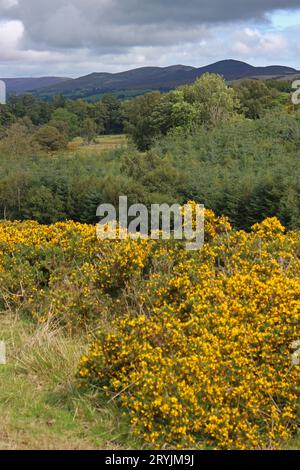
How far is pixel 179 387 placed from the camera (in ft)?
11.7

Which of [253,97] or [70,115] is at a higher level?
[253,97]

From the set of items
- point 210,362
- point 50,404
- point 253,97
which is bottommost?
point 50,404

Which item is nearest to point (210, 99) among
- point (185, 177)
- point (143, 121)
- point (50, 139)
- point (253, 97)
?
point (143, 121)

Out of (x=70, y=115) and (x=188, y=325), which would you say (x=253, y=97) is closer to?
(x=70, y=115)

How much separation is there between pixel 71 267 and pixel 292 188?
11672 millimetres

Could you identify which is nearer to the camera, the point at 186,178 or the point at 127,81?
the point at 186,178

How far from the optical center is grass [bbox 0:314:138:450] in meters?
3.54

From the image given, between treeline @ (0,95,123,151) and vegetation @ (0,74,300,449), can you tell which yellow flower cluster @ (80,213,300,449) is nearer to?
vegetation @ (0,74,300,449)

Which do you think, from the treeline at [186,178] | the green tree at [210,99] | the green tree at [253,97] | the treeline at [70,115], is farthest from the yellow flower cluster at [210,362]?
the treeline at [70,115]

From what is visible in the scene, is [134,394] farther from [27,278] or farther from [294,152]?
[294,152]

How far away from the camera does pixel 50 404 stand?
13.3 ft

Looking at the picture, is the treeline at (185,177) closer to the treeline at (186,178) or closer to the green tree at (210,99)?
the treeline at (186,178)
